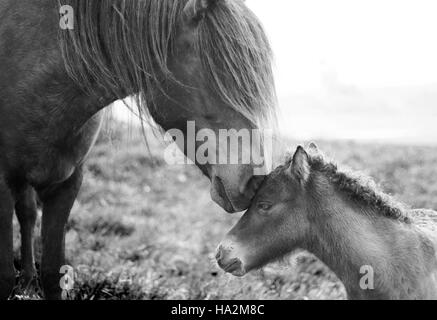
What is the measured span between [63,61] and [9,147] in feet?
1.94

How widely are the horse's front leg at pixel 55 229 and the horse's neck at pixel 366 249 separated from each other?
5.50 ft

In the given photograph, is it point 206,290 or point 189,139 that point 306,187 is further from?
point 206,290

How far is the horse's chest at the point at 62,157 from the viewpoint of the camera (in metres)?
4.16

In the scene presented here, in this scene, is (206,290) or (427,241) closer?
(427,241)

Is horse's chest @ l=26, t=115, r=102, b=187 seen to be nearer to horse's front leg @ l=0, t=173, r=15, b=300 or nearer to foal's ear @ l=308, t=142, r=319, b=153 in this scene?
horse's front leg @ l=0, t=173, r=15, b=300

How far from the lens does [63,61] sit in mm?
4000

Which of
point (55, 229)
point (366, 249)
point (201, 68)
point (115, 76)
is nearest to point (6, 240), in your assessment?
point (55, 229)

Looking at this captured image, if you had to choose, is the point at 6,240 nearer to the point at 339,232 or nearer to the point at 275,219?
the point at 275,219

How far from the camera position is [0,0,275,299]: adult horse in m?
3.68
